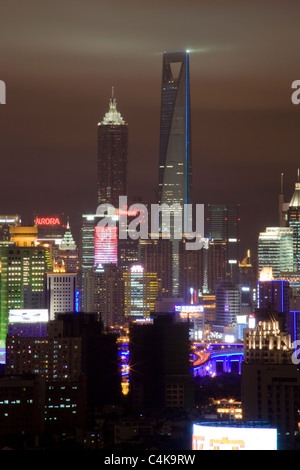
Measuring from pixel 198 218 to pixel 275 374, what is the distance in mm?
21693

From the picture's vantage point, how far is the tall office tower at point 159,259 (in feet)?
93.9

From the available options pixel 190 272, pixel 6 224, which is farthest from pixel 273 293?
pixel 6 224

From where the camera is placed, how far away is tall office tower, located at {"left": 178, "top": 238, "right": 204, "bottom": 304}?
2832 centimetres

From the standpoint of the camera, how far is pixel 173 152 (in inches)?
1336

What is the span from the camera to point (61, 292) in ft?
69.4

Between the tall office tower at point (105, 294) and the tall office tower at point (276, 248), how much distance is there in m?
4.25

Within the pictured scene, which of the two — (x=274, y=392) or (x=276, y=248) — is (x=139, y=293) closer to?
(x=276, y=248)

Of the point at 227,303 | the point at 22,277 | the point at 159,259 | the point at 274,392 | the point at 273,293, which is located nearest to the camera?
the point at 274,392

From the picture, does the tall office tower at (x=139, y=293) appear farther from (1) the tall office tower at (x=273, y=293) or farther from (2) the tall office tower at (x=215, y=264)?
(1) the tall office tower at (x=273, y=293)

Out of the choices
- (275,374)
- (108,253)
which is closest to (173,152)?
(108,253)

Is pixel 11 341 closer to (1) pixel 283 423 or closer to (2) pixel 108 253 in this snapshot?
(1) pixel 283 423

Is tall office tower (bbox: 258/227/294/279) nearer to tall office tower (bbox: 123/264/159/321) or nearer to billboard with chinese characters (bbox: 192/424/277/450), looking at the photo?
tall office tower (bbox: 123/264/159/321)

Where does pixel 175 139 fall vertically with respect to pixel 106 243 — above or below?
above

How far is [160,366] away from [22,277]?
21.8 feet
